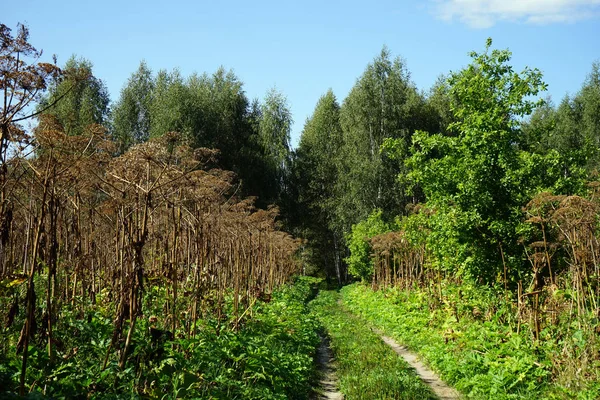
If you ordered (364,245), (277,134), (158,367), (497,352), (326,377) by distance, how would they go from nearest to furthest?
(158,367) → (497,352) → (326,377) → (364,245) → (277,134)

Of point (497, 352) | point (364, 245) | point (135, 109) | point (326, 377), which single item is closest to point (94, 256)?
point (326, 377)

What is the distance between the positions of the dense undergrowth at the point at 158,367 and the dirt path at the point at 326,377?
0.95ft

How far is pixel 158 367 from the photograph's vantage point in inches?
222

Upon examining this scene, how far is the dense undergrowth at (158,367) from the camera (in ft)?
15.6

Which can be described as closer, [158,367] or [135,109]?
[158,367]

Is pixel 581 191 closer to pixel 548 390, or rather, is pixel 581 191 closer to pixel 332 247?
pixel 548 390

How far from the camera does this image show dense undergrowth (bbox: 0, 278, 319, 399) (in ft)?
15.6

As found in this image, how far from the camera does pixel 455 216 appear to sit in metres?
13.0

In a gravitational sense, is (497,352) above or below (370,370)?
above

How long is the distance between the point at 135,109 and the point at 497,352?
39501mm

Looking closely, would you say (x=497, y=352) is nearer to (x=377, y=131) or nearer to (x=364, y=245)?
(x=364, y=245)

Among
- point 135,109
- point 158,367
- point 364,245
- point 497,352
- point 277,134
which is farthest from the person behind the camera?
point 277,134

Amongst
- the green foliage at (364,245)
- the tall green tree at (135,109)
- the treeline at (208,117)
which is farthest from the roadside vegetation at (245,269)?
the tall green tree at (135,109)

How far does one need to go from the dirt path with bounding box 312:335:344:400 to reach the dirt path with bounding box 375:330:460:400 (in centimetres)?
172
